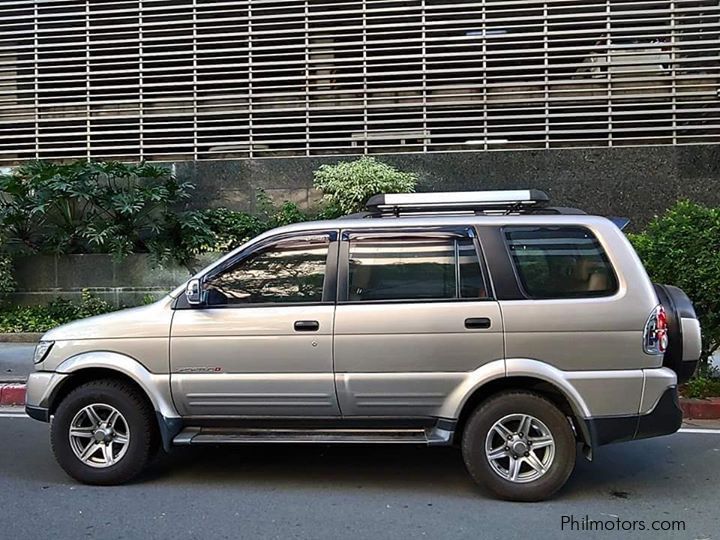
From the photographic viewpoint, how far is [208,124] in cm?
1226

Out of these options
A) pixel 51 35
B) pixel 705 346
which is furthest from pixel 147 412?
pixel 51 35

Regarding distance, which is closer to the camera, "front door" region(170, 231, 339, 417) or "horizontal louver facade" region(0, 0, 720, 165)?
"front door" region(170, 231, 339, 417)

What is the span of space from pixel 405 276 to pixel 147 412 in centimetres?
205

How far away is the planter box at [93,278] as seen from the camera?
10945 mm

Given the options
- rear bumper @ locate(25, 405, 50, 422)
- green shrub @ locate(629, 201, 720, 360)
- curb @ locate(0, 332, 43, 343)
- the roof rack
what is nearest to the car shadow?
rear bumper @ locate(25, 405, 50, 422)

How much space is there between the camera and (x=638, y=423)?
4309mm

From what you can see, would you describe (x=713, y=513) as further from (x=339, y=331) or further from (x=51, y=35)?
(x=51, y=35)

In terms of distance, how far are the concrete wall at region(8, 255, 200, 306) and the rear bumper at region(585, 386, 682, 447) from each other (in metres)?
7.96

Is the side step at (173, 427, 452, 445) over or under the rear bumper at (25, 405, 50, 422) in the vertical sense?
under

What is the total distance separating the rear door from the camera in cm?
440

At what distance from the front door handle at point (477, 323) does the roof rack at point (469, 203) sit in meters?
0.89

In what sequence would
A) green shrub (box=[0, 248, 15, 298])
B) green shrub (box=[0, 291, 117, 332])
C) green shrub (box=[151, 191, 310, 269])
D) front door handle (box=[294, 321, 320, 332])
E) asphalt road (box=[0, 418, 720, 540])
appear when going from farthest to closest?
green shrub (box=[151, 191, 310, 269]) < green shrub (box=[0, 248, 15, 298]) < green shrub (box=[0, 291, 117, 332]) < front door handle (box=[294, 321, 320, 332]) < asphalt road (box=[0, 418, 720, 540])

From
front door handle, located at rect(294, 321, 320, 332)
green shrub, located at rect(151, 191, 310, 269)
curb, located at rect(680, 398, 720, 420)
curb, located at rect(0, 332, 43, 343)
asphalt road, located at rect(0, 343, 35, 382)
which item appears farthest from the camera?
green shrub, located at rect(151, 191, 310, 269)

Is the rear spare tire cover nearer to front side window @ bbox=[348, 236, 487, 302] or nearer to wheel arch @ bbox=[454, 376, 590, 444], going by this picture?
wheel arch @ bbox=[454, 376, 590, 444]
